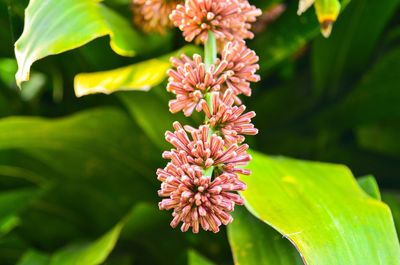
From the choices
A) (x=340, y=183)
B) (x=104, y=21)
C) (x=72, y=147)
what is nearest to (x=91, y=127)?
(x=72, y=147)

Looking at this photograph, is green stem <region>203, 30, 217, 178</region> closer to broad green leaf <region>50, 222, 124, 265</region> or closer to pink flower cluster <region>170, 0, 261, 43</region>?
pink flower cluster <region>170, 0, 261, 43</region>

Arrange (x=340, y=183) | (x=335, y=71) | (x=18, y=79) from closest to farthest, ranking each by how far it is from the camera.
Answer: (x=18, y=79), (x=340, y=183), (x=335, y=71)

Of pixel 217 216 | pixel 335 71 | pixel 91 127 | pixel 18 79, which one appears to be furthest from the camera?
pixel 335 71

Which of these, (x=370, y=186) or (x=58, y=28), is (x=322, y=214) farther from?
(x=58, y=28)

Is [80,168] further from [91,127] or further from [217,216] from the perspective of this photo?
[217,216]

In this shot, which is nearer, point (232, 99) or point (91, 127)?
point (232, 99)

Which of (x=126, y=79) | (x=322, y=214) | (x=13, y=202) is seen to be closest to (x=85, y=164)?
(x=13, y=202)

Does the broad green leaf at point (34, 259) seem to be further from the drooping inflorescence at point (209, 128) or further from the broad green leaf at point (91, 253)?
the drooping inflorescence at point (209, 128)

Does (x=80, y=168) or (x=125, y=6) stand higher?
(x=125, y=6)
